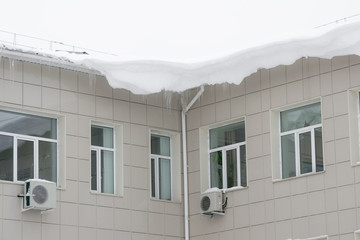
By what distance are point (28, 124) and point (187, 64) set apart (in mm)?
2636

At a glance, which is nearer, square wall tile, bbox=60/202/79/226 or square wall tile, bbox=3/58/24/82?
square wall tile, bbox=3/58/24/82

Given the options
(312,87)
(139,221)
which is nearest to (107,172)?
(139,221)

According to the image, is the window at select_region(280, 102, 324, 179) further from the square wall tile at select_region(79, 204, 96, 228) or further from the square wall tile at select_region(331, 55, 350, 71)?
the square wall tile at select_region(79, 204, 96, 228)

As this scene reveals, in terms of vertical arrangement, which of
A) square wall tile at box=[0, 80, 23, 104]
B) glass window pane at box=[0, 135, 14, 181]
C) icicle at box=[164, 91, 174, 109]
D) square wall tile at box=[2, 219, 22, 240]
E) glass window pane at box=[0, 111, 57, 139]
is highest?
icicle at box=[164, 91, 174, 109]

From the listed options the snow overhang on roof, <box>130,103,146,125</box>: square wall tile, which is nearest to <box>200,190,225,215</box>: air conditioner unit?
<box>130,103,146,125</box>: square wall tile

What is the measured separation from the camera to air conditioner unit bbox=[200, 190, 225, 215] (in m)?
15.5

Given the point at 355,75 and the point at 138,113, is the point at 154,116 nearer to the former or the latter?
the point at 138,113

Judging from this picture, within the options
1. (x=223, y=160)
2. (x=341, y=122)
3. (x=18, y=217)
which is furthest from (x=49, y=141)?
(x=341, y=122)

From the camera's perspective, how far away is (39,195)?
1414 cm

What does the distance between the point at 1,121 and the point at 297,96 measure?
4.45 m

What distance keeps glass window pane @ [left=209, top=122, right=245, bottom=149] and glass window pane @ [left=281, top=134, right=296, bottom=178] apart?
844 mm

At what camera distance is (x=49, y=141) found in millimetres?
15000

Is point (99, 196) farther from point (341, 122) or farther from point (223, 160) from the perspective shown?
point (341, 122)

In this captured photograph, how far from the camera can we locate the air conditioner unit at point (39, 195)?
46.3 feet
